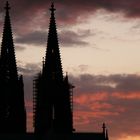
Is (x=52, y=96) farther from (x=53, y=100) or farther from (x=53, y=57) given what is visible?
(x=53, y=57)

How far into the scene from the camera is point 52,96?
94.1 meters

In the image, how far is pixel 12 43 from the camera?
96.2m

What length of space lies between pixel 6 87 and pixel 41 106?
4088 mm

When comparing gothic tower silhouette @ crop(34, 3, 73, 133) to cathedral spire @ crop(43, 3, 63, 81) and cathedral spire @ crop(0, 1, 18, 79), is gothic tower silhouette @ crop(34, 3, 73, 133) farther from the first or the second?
cathedral spire @ crop(0, 1, 18, 79)

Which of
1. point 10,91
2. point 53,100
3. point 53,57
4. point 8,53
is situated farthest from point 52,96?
point 8,53

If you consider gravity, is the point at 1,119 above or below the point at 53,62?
below

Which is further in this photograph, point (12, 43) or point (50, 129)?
point (12, 43)

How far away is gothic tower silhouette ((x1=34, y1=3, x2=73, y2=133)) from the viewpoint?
92.6 metres

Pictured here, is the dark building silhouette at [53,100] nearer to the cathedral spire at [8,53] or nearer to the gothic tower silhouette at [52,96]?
the gothic tower silhouette at [52,96]

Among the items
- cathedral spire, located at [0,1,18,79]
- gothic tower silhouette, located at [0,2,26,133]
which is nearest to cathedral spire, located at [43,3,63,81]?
gothic tower silhouette, located at [0,2,26,133]

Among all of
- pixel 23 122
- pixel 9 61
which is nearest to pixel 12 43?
pixel 9 61

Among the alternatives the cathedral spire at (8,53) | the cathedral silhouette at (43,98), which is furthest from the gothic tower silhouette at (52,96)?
the cathedral spire at (8,53)

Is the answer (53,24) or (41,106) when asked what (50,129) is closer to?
(41,106)

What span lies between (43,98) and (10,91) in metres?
3.39
